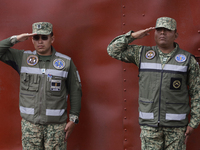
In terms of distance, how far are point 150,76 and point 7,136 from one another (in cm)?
192

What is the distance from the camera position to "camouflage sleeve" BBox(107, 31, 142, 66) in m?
2.54


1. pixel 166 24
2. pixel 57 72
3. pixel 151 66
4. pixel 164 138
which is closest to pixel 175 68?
pixel 151 66

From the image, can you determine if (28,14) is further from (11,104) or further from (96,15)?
(11,104)

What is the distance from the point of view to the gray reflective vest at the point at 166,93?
239cm

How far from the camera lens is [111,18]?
306 cm

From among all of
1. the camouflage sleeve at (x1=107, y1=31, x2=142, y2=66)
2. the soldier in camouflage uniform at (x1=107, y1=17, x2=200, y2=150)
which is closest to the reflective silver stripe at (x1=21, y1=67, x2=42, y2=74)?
the camouflage sleeve at (x1=107, y1=31, x2=142, y2=66)

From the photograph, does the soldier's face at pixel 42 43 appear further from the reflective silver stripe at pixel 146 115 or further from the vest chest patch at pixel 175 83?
the vest chest patch at pixel 175 83

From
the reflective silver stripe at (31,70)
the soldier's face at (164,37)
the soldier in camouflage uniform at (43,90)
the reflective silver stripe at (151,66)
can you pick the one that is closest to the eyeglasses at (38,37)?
the soldier in camouflage uniform at (43,90)

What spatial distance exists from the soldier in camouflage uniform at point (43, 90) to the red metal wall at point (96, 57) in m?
0.43

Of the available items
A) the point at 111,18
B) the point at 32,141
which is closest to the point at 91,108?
the point at 32,141

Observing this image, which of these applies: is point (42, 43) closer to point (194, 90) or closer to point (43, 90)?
point (43, 90)

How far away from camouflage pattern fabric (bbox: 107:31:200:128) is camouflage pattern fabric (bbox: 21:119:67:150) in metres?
0.93

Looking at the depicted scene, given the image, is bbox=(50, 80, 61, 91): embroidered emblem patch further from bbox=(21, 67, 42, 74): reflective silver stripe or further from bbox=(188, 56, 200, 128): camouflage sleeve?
bbox=(188, 56, 200, 128): camouflage sleeve

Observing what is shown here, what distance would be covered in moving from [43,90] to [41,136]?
17.5 inches
